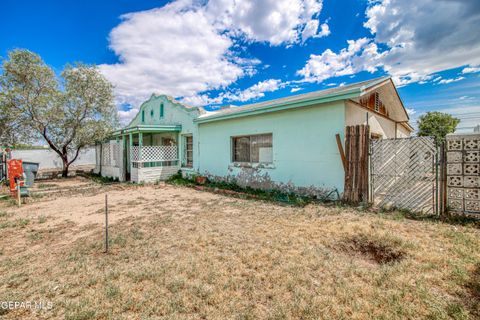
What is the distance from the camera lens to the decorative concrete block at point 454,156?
511 centimetres

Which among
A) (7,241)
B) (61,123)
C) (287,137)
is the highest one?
(61,123)

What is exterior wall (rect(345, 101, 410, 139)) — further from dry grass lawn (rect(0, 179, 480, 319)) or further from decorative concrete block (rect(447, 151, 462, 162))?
dry grass lawn (rect(0, 179, 480, 319))

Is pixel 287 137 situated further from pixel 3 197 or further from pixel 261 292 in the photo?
pixel 3 197

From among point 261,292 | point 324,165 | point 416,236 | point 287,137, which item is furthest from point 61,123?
point 416,236

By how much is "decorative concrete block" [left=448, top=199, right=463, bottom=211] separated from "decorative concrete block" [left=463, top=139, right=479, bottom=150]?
1208mm

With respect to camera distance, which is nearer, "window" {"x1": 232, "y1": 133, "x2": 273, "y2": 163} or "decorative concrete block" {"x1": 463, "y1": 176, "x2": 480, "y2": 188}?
"decorative concrete block" {"x1": 463, "y1": 176, "x2": 480, "y2": 188}

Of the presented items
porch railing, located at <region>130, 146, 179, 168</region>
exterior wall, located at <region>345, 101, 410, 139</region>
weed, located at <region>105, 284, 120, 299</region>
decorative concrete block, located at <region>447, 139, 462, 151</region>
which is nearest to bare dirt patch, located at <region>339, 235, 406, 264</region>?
decorative concrete block, located at <region>447, 139, 462, 151</region>

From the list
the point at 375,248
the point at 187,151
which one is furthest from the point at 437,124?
the point at 375,248

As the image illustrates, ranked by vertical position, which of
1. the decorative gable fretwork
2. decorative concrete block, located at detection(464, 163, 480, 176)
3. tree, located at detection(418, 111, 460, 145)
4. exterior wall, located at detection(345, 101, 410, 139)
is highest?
tree, located at detection(418, 111, 460, 145)

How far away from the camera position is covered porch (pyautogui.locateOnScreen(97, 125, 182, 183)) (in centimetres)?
1134

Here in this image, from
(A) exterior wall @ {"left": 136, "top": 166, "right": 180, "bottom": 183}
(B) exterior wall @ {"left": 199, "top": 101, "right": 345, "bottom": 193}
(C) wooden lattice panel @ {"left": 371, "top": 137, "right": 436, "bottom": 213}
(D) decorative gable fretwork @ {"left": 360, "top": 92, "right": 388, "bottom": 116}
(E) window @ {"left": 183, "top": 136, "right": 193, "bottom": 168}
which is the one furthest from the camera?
(E) window @ {"left": 183, "top": 136, "right": 193, "bottom": 168}

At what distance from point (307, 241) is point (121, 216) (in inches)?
186

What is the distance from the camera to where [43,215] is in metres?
6.08

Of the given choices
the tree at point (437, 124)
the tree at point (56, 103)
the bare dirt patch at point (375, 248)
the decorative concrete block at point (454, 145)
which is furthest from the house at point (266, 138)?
the tree at point (437, 124)
